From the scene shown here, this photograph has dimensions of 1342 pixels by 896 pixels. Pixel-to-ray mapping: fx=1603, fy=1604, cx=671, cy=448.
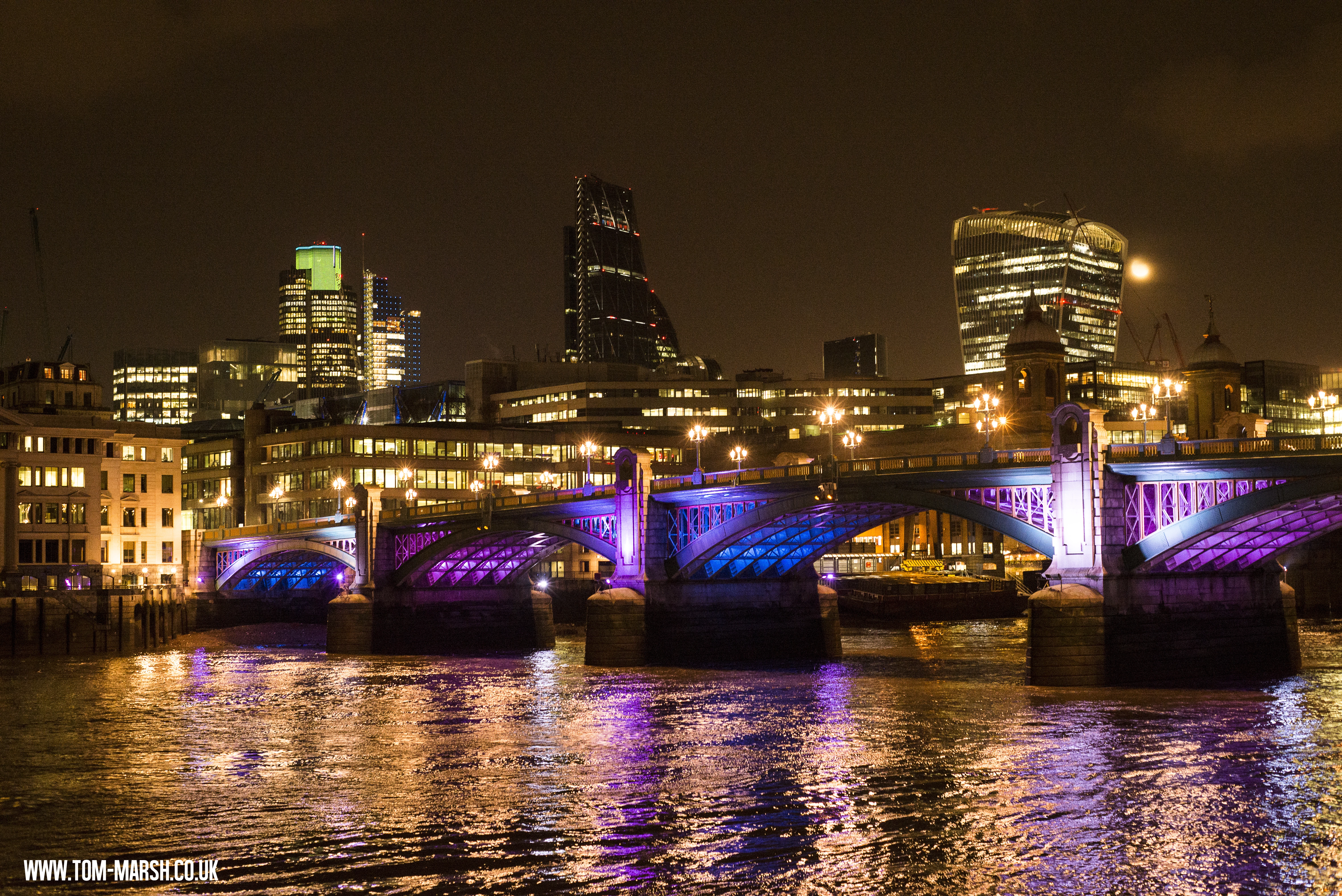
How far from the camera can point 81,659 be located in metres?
99.3

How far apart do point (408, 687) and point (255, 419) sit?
369 feet

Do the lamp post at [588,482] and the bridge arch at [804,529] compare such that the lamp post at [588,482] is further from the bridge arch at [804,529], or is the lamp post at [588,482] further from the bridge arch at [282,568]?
the bridge arch at [282,568]

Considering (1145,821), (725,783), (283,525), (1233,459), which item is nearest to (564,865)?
(725,783)

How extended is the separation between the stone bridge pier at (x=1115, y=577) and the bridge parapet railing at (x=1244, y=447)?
1619 mm

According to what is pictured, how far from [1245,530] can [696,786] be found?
30230 millimetres

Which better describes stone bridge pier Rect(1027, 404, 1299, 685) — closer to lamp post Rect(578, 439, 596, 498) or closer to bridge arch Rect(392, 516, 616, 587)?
lamp post Rect(578, 439, 596, 498)

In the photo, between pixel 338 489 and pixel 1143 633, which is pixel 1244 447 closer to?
pixel 1143 633

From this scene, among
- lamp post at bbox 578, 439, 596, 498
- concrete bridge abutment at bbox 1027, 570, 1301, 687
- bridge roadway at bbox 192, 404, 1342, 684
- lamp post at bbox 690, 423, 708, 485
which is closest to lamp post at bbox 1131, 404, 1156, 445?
bridge roadway at bbox 192, 404, 1342, 684

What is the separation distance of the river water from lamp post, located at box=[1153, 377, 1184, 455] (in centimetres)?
979

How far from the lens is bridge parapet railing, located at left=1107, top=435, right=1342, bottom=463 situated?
198 feet

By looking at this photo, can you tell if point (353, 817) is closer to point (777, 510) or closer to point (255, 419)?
point (777, 510)

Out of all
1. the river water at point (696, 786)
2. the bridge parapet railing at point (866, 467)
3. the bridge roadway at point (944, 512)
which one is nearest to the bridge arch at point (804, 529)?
the bridge roadway at point (944, 512)

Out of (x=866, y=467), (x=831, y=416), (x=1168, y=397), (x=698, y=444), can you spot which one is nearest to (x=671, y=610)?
(x=831, y=416)

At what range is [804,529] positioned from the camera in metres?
86.2
